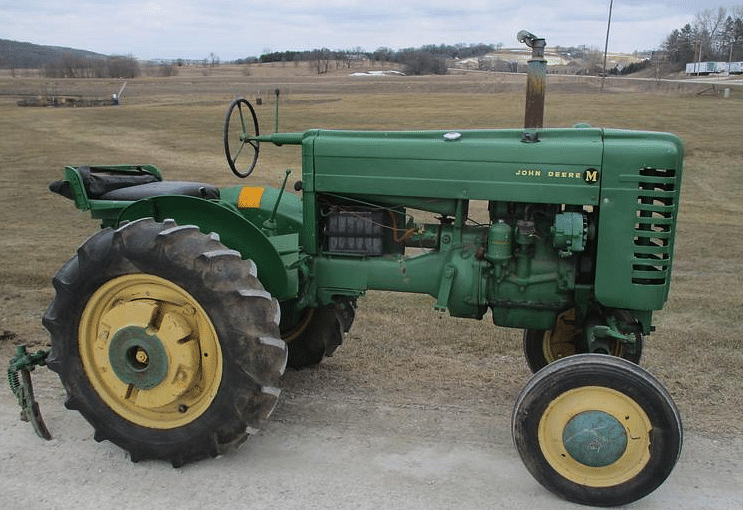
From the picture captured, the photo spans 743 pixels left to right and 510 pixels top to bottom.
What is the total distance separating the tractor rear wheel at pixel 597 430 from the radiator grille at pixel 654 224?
24.3 inches

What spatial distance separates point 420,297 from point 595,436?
3.87m

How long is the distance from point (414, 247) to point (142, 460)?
208 cm

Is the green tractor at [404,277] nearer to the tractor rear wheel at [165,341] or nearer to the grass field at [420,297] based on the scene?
the tractor rear wheel at [165,341]

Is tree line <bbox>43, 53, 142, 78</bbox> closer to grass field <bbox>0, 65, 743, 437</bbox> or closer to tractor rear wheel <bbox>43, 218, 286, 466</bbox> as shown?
grass field <bbox>0, 65, 743, 437</bbox>

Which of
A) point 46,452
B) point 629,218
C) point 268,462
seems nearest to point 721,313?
point 629,218

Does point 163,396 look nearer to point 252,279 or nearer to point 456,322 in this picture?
point 252,279

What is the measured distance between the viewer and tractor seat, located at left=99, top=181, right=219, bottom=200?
4.48 meters

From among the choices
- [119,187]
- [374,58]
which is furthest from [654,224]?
[374,58]

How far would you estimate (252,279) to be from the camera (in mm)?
3736

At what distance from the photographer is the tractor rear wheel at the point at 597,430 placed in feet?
11.4

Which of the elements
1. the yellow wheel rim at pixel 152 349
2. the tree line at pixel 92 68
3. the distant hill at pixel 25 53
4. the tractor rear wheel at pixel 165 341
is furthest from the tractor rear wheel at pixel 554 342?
the distant hill at pixel 25 53

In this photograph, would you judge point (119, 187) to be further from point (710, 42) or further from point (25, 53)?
point (25, 53)

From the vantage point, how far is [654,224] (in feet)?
12.5

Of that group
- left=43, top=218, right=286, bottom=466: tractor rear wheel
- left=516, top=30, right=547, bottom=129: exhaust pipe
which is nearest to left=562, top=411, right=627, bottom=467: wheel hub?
left=43, top=218, right=286, bottom=466: tractor rear wheel
